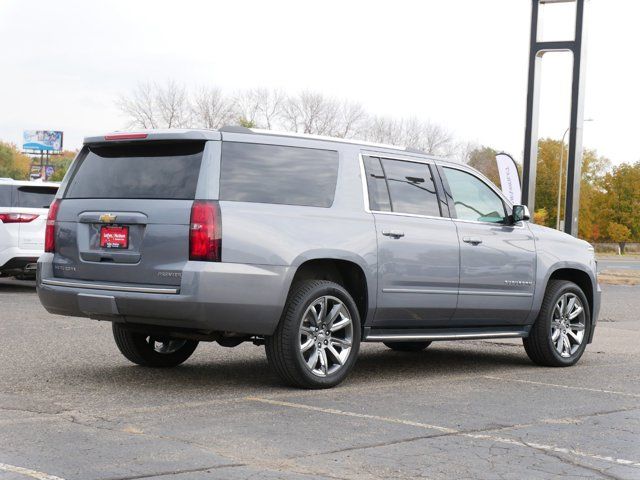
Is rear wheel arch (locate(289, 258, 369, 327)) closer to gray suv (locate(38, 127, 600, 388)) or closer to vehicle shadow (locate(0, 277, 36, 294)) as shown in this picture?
gray suv (locate(38, 127, 600, 388))

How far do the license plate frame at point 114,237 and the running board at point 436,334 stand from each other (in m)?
2.02

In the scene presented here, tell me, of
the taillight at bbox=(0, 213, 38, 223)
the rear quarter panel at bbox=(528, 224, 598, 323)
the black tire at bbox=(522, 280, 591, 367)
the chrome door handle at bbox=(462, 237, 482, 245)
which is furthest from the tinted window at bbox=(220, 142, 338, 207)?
the taillight at bbox=(0, 213, 38, 223)

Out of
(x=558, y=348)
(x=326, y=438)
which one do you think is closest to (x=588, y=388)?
(x=558, y=348)

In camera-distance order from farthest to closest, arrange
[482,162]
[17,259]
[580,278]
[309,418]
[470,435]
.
→ [482,162] < [17,259] < [580,278] < [309,418] < [470,435]

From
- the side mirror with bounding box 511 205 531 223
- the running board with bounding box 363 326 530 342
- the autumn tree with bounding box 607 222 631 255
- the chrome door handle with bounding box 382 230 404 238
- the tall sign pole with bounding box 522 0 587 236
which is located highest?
the tall sign pole with bounding box 522 0 587 236

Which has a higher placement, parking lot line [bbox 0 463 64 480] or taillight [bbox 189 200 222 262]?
taillight [bbox 189 200 222 262]

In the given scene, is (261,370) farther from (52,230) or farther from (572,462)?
→ (572,462)

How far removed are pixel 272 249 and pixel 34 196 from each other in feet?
34.5

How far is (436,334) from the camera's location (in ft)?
28.7

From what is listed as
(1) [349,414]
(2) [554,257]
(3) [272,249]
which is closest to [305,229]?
(3) [272,249]

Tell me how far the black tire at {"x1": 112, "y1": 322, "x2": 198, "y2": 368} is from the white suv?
27.0 ft

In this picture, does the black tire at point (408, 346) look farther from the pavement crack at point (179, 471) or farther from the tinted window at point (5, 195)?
the tinted window at point (5, 195)

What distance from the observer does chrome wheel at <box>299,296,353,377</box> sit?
7680 millimetres

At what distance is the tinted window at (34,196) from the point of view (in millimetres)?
16828
